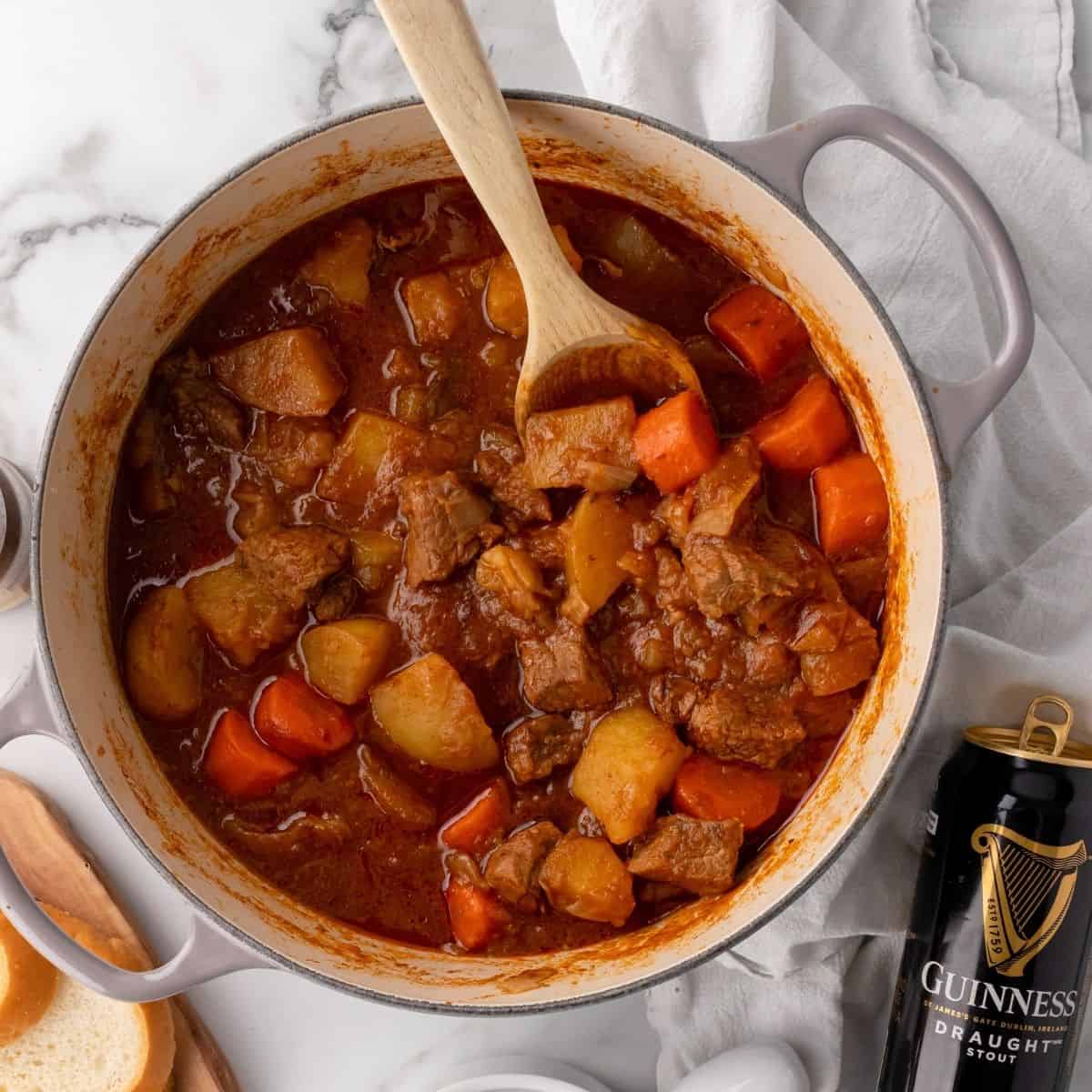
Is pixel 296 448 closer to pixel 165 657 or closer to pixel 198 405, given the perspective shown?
pixel 198 405

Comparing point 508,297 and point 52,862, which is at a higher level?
point 508,297

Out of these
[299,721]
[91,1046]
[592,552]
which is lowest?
[91,1046]

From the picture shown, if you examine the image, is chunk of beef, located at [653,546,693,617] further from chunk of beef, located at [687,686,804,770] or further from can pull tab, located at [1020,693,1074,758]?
can pull tab, located at [1020,693,1074,758]

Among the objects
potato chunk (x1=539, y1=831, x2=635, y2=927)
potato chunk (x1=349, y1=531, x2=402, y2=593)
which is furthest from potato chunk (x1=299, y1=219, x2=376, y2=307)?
potato chunk (x1=539, y1=831, x2=635, y2=927)

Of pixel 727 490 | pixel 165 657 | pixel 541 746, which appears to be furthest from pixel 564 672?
pixel 165 657

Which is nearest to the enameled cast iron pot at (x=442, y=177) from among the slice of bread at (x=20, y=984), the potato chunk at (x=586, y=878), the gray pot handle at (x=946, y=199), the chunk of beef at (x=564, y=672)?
the gray pot handle at (x=946, y=199)

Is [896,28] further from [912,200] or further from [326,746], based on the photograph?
[326,746]

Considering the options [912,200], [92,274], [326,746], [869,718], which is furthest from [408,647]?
[912,200]
